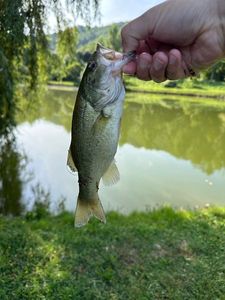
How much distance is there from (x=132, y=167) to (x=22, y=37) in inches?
214

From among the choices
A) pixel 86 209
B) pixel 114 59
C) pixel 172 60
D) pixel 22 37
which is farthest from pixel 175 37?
pixel 22 37

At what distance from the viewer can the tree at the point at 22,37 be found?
15.7ft

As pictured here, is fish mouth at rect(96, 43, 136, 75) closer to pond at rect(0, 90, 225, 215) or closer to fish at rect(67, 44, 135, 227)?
fish at rect(67, 44, 135, 227)

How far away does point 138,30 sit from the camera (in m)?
2.00

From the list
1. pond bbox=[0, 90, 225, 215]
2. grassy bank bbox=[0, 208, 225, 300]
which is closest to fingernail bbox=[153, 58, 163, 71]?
grassy bank bbox=[0, 208, 225, 300]

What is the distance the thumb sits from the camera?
1972 millimetres

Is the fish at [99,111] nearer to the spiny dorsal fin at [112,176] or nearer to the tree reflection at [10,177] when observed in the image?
the spiny dorsal fin at [112,176]

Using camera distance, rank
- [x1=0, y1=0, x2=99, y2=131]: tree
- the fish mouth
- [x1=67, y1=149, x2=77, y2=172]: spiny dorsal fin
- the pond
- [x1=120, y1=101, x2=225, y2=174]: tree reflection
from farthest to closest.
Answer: [x1=120, y1=101, x2=225, y2=174]: tree reflection → the pond → [x1=0, y1=0, x2=99, y2=131]: tree → [x1=67, y1=149, x2=77, y2=172]: spiny dorsal fin → the fish mouth

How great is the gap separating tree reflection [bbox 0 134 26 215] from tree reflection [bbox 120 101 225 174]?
176 inches

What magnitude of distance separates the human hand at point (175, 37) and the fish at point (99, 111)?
1.45 feet

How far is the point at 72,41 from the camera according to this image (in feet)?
23.6

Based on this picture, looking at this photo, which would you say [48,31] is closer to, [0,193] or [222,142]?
[0,193]

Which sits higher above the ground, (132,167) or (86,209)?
(86,209)

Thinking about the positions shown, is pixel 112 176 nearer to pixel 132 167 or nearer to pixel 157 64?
pixel 157 64
